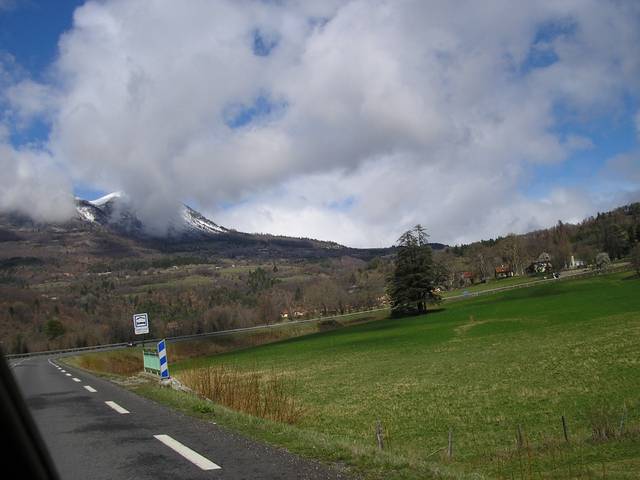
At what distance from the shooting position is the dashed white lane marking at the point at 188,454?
7.36m

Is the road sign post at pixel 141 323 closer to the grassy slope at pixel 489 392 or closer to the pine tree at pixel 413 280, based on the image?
the grassy slope at pixel 489 392

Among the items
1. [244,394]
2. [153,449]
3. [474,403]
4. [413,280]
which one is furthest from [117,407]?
[413,280]

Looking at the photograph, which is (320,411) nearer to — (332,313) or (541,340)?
(541,340)

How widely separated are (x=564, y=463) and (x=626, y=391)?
981 cm

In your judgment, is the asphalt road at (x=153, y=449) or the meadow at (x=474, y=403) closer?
the asphalt road at (x=153, y=449)

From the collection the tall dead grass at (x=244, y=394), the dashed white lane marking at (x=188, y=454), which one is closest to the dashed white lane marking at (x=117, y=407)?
the tall dead grass at (x=244, y=394)

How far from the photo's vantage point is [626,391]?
2014 centimetres

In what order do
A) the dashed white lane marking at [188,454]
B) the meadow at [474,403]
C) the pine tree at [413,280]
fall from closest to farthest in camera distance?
the dashed white lane marking at [188,454]
the meadow at [474,403]
the pine tree at [413,280]

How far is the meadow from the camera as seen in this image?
10.6 metres

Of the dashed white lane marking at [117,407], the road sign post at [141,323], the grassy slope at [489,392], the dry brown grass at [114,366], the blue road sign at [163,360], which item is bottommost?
the grassy slope at [489,392]

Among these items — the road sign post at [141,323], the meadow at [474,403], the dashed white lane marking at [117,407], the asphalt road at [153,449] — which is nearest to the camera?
the asphalt road at [153,449]

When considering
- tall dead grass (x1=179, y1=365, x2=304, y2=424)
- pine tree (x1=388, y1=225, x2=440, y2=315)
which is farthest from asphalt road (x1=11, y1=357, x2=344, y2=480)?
pine tree (x1=388, y1=225, x2=440, y2=315)

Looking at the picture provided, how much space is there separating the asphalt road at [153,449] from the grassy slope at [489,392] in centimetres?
93

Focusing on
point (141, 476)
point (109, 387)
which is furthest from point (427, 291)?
point (141, 476)
